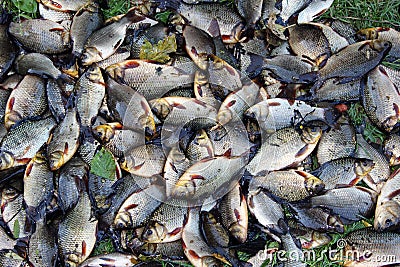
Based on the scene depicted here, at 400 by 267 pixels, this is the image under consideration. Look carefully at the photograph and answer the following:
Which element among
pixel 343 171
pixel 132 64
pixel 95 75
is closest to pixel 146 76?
pixel 132 64

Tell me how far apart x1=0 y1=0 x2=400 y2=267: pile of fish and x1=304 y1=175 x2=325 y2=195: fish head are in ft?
0.07

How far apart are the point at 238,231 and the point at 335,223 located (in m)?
0.64

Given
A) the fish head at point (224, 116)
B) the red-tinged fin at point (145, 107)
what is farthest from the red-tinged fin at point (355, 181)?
the red-tinged fin at point (145, 107)

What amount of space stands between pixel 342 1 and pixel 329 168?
121cm

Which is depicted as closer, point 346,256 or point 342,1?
point 346,256

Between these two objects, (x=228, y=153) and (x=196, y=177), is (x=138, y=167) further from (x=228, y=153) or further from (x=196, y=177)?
(x=228, y=153)

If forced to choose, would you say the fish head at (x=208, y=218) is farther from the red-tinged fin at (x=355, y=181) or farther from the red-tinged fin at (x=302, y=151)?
the red-tinged fin at (x=355, y=181)

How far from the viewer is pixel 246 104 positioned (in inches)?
139

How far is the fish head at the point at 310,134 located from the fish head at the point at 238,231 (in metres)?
0.70

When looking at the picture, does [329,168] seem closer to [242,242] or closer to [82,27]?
[242,242]

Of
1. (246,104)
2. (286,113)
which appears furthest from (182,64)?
(286,113)

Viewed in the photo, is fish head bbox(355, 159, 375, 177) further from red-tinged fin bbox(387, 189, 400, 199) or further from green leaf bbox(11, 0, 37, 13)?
green leaf bbox(11, 0, 37, 13)

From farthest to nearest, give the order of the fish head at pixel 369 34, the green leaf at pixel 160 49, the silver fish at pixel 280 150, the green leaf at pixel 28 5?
the green leaf at pixel 28 5 → the fish head at pixel 369 34 → the green leaf at pixel 160 49 → the silver fish at pixel 280 150

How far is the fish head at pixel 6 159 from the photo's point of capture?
11.6ft
